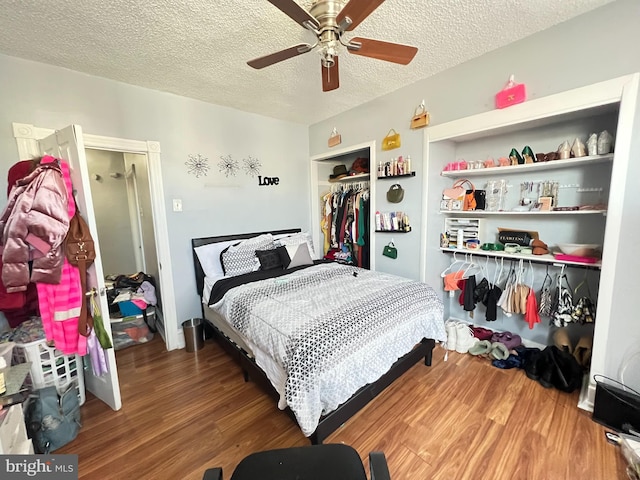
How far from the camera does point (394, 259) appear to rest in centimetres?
300

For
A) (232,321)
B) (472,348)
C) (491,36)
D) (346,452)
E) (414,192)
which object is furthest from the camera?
(414,192)

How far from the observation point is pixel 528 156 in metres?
2.18

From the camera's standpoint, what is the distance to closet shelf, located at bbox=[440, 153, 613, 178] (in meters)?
1.86

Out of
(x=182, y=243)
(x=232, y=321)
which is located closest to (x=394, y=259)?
(x=232, y=321)

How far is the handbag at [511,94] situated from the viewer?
198cm

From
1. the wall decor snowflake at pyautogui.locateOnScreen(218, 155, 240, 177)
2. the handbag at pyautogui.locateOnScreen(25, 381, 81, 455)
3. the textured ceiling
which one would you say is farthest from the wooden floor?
the textured ceiling

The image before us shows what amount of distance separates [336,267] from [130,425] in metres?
2.10

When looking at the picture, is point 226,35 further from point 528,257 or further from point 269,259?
point 528,257

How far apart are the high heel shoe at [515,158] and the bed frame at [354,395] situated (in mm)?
1727

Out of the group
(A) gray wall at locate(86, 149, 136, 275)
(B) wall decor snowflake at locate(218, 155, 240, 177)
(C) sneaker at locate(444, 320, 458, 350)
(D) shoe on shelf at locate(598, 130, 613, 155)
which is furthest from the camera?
(A) gray wall at locate(86, 149, 136, 275)

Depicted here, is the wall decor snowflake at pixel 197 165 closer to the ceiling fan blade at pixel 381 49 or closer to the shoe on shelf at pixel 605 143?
the ceiling fan blade at pixel 381 49

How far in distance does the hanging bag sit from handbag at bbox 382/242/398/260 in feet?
8.73

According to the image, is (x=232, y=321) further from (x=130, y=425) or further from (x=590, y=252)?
(x=590, y=252)

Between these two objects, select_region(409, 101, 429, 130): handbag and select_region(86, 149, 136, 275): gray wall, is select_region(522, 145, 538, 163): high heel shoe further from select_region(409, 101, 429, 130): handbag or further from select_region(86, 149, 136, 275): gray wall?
select_region(86, 149, 136, 275): gray wall
